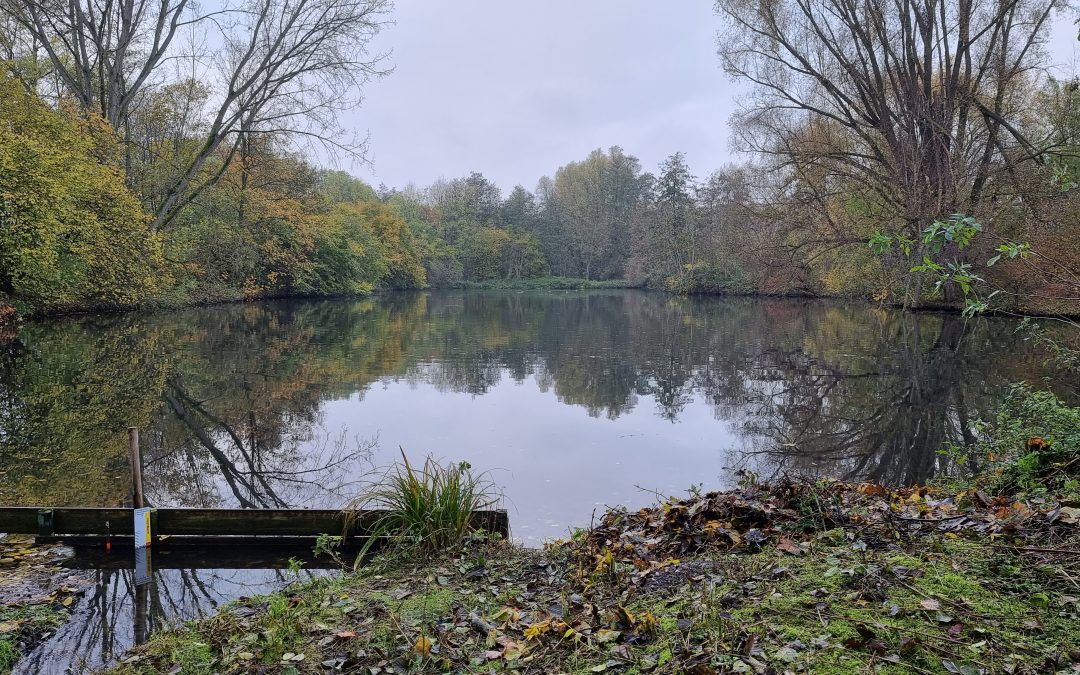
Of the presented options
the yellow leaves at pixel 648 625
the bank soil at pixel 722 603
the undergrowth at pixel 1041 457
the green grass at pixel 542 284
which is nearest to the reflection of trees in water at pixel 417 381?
the undergrowth at pixel 1041 457

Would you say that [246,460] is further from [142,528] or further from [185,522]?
[142,528]

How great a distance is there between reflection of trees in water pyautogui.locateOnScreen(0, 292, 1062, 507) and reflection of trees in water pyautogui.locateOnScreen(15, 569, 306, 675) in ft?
7.27

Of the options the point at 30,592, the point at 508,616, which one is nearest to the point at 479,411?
→ the point at 30,592

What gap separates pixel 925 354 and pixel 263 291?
40.9 metres

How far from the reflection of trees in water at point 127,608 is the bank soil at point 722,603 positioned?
1.84ft

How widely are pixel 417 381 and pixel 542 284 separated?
2511 inches

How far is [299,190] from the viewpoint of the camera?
44562mm

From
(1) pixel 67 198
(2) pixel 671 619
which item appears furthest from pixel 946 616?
(1) pixel 67 198

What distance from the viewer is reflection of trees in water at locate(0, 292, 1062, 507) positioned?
923 centimetres

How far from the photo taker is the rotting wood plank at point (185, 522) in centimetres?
608

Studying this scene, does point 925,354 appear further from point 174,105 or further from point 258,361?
point 174,105

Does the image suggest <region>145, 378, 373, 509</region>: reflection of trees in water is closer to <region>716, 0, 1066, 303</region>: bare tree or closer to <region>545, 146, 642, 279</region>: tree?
<region>716, 0, 1066, 303</region>: bare tree

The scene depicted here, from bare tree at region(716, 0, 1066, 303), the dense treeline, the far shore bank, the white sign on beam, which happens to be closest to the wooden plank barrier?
the white sign on beam

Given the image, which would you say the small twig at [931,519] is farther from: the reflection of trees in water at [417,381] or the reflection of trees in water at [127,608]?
the reflection of trees in water at [127,608]
